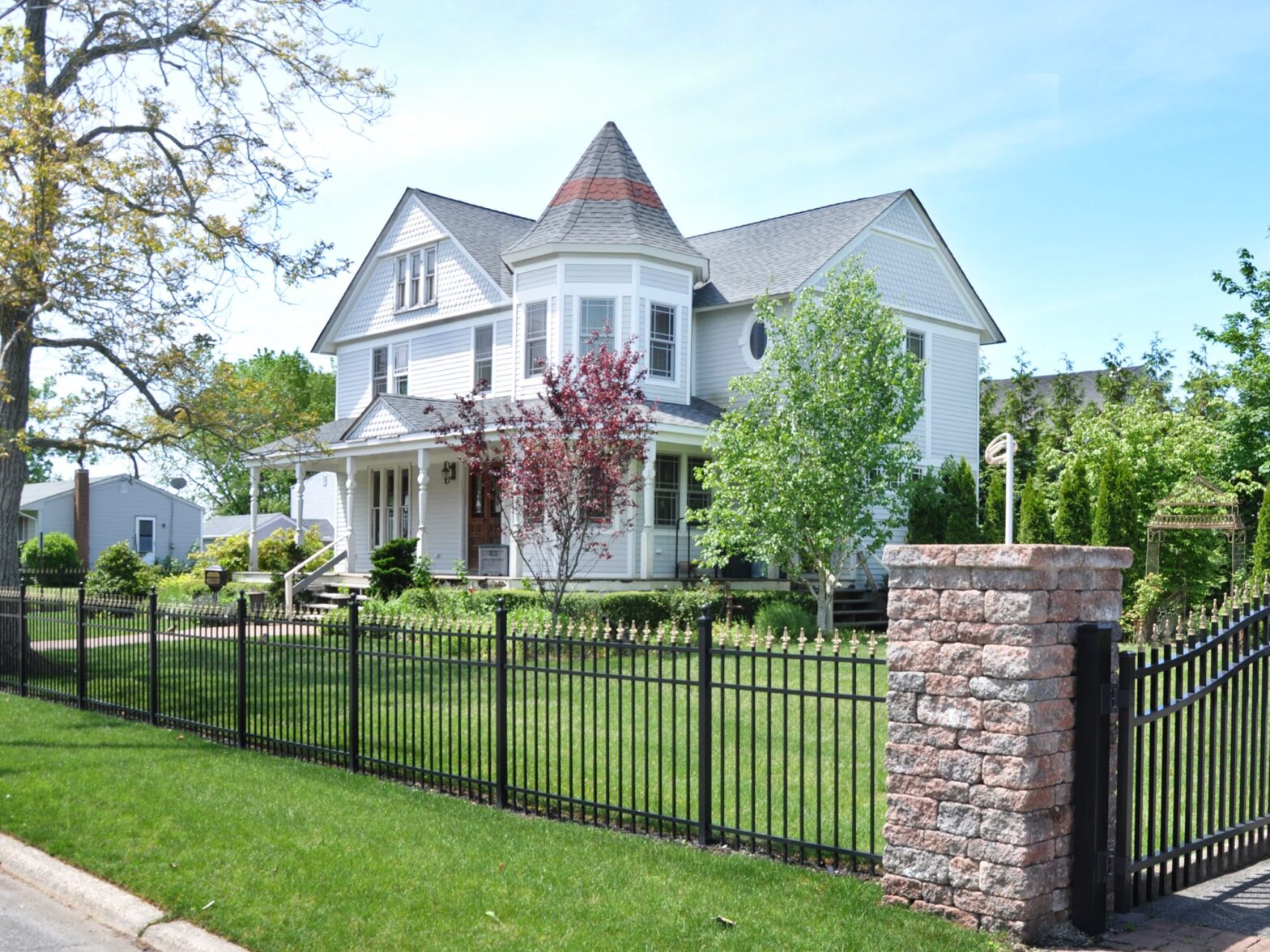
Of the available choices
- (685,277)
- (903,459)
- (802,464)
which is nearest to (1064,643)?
(802,464)

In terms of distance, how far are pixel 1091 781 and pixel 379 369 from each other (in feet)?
83.4

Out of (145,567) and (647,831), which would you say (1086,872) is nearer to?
(647,831)

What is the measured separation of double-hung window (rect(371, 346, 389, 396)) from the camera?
28859mm

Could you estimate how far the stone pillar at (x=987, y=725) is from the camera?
5.53 meters

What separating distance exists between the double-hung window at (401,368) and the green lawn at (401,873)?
19.3 meters

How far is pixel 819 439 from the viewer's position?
1948 centimetres

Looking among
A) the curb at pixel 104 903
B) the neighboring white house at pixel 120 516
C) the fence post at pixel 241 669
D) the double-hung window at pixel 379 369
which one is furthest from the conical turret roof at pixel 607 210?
the neighboring white house at pixel 120 516

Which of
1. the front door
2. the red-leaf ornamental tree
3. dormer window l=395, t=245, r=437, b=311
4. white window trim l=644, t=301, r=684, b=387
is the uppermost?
dormer window l=395, t=245, r=437, b=311

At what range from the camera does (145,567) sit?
99.4 feet

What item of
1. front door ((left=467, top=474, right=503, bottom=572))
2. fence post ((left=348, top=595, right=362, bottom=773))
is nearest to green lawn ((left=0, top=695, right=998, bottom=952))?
fence post ((left=348, top=595, right=362, bottom=773))

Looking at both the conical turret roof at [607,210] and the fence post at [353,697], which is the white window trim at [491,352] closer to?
the conical turret roof at [607,210]

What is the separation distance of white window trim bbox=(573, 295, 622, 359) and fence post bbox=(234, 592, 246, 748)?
12798 mm

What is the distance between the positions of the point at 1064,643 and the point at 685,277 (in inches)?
742

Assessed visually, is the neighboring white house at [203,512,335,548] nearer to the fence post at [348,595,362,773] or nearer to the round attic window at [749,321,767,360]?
the round attic window at [749,321,767,360]
